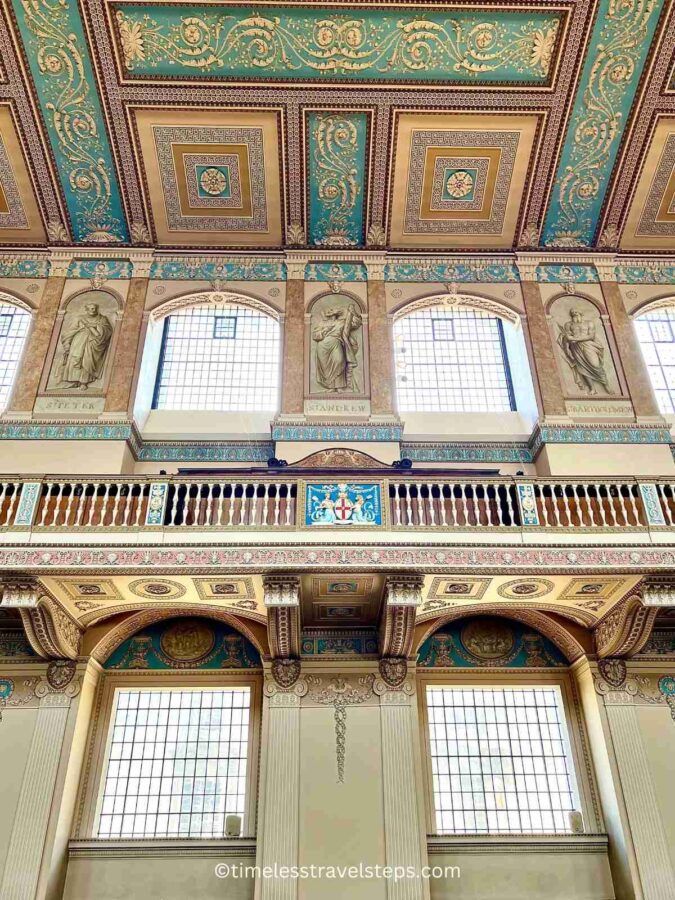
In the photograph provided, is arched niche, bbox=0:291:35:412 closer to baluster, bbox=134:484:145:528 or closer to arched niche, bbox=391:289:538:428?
baluster, bbox=134:484:145:528

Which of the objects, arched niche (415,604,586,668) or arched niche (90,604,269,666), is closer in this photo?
arched niche (90,604,269,666)

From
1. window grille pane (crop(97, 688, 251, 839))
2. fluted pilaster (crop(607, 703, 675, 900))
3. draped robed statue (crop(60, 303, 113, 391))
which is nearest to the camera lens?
fluted pilaster (crop(607, 703, 675, 900))

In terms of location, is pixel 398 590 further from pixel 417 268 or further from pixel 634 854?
pixel 417 268

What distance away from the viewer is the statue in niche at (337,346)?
14953mm

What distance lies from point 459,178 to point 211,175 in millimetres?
5504

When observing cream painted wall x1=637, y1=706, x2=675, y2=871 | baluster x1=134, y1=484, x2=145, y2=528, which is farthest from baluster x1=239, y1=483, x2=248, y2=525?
cream painted wall x1=637, y1=706, x2=675, y2=871

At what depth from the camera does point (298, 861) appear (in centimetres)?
1072

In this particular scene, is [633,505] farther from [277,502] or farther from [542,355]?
[277,502]

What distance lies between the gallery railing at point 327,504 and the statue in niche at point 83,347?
3.92m

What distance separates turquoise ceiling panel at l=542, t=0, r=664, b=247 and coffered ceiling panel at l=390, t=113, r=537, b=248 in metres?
0.93

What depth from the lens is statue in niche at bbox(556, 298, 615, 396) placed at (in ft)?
49.2

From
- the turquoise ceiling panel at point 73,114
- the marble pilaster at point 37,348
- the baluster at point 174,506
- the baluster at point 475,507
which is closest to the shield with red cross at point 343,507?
the baluster at point 475,507

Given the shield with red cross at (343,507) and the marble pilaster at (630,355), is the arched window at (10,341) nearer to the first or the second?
the shield with red cross at (343,507)

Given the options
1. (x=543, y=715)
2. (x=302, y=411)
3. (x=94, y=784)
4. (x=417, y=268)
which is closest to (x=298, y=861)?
(x=94, y=784)
